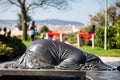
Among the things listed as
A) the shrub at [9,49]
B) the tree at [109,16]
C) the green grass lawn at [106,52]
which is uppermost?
the tree at [109,16]

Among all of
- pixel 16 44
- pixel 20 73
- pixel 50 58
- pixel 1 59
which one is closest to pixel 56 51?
pixel 50 58

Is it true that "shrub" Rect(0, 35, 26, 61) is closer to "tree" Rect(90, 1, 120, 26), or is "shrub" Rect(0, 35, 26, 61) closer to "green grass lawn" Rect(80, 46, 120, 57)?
"green grass lawn" Rect(80, 46, 120, 57)

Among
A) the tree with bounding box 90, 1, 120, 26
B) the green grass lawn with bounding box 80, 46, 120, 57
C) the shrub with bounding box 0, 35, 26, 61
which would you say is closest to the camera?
the shrub with bounding box 0, 35, 26, 61

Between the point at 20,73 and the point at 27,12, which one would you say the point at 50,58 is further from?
the point at 27,12

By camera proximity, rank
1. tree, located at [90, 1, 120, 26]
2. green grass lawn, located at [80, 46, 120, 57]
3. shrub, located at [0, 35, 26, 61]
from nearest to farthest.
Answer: shrub, located at [0, 35, 26, 61]
green grass lawn, located at [80, 46, 120, 57]
tree, located at [90, 1, 120, 26]

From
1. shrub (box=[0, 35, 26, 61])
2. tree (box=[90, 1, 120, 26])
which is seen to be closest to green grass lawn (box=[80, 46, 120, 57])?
shrub (box=[0, 35, 26, 61])

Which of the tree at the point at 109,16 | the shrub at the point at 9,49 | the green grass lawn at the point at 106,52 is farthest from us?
the tree at the point at 109,16

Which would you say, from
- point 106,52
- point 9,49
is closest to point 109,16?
point 106,52

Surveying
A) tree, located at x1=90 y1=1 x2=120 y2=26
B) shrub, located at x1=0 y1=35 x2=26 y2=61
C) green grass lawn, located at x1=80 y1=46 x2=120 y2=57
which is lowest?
green grass lawn, located at x1=80 y1=46 x2=120 y2=57

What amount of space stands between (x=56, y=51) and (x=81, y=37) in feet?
55.1

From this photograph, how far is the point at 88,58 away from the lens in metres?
9.15

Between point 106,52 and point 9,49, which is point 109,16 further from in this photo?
point 9,49

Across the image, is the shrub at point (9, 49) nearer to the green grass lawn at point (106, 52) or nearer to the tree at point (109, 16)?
the green grass lawn at point (106, 52)

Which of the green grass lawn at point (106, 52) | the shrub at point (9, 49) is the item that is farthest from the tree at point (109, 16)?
the shrub at point (9, 49)
